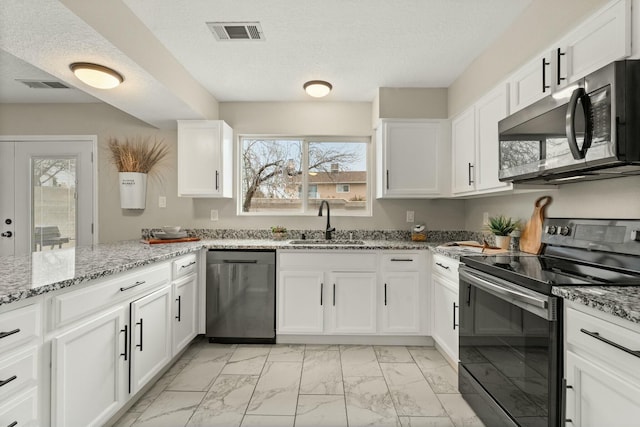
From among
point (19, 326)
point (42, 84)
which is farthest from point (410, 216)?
point (42, 84)

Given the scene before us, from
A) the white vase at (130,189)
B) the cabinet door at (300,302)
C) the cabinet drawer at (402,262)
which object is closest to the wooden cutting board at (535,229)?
the cabinet drawer at (402,262)

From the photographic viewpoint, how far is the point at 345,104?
357cm

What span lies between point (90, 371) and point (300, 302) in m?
1.63

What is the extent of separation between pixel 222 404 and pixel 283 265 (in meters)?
1.17

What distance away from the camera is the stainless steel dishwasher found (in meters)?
2.88

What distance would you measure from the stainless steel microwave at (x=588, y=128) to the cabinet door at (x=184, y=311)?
2468 mm

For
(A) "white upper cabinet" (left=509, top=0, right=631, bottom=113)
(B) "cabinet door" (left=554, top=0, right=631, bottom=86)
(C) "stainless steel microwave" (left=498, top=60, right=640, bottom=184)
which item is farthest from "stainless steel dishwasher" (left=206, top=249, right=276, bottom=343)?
(B) "cabinet door" (left=554, top=0, right=631, bottom=86)

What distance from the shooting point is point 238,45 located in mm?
2422

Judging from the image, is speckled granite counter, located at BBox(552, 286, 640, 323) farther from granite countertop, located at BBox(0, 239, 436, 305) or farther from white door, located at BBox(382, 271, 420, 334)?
granite countertop, located at BBox(0, 239, 436, 305)

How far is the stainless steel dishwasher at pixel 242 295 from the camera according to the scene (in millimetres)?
2885

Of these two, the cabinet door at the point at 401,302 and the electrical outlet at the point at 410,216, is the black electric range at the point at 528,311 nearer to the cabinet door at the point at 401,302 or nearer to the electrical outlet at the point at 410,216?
the cabinet door at the point at 401,302

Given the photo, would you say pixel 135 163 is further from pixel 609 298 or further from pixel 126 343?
pixel 609 298

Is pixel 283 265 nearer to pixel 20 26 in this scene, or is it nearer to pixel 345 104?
pixel 345 104

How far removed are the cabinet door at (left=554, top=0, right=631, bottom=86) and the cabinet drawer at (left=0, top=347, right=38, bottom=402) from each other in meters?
2.57
